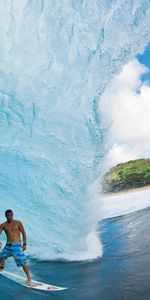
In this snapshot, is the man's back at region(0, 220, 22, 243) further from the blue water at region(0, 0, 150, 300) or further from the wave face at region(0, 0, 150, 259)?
the wave face at region(0, 0, 150, 259)

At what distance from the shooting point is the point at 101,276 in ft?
24.8

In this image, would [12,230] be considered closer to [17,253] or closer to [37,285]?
[17,253]

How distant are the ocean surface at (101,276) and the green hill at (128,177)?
35983 millimetres

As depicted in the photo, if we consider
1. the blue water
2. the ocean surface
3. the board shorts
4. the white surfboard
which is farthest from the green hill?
the board shorts

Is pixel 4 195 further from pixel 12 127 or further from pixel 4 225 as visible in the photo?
pixel 4 225

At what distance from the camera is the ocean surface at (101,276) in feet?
21.1

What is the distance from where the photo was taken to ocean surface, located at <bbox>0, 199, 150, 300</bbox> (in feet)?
21.1

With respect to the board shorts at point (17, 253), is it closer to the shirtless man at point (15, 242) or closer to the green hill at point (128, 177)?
the shirtless man at point (15, 242)

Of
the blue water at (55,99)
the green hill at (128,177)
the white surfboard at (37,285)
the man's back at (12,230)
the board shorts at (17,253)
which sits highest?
the green hill at (128,177)

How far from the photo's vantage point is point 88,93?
11.0 metres

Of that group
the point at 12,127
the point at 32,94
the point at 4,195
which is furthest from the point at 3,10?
the point at 4,195

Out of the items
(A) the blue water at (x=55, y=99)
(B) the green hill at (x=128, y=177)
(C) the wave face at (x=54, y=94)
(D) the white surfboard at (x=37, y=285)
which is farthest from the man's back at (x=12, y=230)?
(B) the green hill at (x=128, y=177)

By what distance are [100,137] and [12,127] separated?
7.34 feet

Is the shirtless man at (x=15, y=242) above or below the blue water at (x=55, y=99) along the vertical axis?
below
